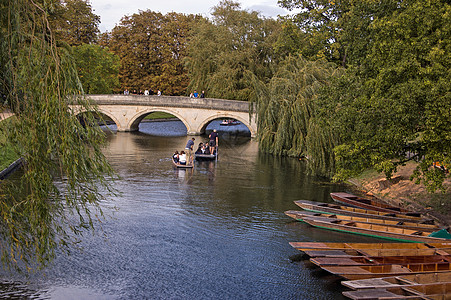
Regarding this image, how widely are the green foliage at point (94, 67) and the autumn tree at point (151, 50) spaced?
4327mm

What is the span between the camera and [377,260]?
11.1 m

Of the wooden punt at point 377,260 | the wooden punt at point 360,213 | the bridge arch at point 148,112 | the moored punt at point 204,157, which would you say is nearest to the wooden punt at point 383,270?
the wooden punt at point 377,260

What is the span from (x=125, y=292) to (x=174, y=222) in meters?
4.81

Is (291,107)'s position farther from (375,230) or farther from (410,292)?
(410,292)

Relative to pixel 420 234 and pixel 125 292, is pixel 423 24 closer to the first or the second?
pixel 420 234

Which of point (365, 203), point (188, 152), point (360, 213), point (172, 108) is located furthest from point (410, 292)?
point (172, 108)

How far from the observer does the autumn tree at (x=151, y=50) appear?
5300cm

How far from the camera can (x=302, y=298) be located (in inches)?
406

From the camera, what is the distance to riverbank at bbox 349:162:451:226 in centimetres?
1630

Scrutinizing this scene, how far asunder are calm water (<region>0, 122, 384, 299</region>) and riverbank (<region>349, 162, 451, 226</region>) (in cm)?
147

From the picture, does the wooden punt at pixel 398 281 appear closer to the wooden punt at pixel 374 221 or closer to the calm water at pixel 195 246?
the calm water at pixel 195 246

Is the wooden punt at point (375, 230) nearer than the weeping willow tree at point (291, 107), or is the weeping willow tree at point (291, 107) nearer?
the wooden punt at point (375, 230)

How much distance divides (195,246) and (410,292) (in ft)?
18.2

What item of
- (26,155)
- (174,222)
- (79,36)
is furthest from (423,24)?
(79,36)
